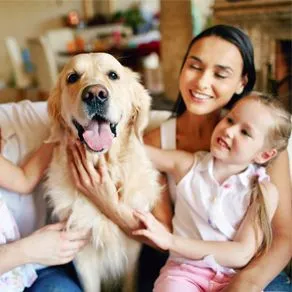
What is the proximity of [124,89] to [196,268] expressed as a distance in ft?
1.87

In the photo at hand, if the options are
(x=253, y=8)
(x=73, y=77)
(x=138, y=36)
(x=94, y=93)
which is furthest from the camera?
(x=138, y=36)

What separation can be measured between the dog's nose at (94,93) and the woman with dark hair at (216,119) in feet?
0.85

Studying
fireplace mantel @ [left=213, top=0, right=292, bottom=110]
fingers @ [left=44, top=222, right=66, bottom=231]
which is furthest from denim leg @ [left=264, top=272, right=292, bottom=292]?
fireplace mantel @ [left=213, top=0, right=292, bottom=110]

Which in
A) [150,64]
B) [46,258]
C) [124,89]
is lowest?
[150,64]

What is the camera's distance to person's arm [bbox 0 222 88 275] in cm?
114

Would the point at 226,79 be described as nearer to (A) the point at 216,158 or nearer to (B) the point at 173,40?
(A) the point at 216,158

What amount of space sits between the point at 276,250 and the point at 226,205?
19cm

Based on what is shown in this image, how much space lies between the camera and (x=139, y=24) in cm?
679

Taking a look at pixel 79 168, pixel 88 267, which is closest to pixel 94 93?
pixel 79 168

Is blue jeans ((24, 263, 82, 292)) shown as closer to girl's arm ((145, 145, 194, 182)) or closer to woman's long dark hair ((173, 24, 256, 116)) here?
girl's arm ((145, 145, 194, 182))

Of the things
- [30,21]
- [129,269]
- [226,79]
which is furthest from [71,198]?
[30,21]

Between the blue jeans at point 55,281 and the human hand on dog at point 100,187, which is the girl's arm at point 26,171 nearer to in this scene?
the human hand on dog at point 100,187

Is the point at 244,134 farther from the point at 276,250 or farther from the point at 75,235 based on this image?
the point at 75,235

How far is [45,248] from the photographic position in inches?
47.1
